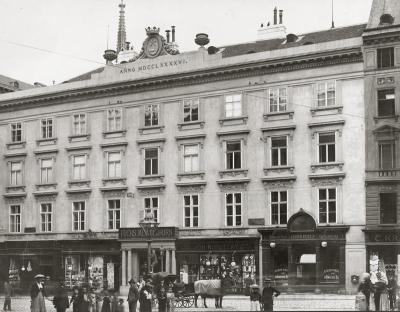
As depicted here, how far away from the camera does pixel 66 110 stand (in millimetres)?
52656

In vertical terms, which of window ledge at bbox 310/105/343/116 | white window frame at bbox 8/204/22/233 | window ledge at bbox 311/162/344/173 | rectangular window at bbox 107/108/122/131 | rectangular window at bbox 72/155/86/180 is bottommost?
white window frame at bbox 8/204/22/233

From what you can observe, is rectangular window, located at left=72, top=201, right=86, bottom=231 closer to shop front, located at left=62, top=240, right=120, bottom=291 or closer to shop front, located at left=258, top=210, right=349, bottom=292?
shop front, located at left=62, top=240, right=120, bottom=291

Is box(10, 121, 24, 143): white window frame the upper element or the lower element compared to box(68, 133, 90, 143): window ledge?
upper

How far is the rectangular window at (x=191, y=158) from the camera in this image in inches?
1855

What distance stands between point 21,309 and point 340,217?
17.6 meters

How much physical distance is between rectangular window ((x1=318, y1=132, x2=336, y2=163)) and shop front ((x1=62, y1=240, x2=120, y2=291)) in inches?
579

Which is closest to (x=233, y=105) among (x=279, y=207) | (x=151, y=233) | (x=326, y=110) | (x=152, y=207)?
(x=326, y=110)

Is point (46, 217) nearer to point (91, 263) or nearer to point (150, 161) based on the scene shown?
point (91, 263)

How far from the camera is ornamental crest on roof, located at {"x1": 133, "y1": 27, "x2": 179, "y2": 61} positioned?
1924 inches

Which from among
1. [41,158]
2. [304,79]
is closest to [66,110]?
[41,158]

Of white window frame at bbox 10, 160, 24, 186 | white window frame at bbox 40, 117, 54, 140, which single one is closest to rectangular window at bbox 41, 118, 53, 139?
white window frame at bbox 40, 117, 54, 140

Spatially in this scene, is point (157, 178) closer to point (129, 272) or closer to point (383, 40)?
point (129, 272)

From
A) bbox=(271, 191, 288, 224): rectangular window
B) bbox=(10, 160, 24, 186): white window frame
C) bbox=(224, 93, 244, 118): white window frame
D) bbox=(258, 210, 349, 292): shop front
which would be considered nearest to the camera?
bbox=(258, 210, 349, 292): shop front

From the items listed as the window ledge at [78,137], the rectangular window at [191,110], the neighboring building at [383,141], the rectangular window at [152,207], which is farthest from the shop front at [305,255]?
the window ledge at [78,137]
